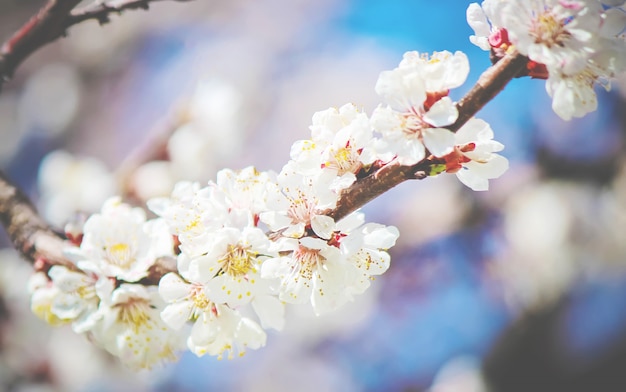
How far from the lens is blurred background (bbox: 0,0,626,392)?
1559 millimetres

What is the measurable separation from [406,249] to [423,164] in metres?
1.27

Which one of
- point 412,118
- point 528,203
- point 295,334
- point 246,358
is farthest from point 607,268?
point 412,118

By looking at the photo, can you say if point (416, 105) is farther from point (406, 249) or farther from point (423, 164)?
point (406, 249)

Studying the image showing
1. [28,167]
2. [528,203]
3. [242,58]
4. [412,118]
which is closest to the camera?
[412,118]

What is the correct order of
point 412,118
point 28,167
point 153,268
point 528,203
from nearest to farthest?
point 412,118
point 153,268
point 528,203
point 28,167

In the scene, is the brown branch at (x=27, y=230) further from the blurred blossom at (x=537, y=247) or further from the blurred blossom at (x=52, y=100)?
the blurred blossom at (x=52, y=100)

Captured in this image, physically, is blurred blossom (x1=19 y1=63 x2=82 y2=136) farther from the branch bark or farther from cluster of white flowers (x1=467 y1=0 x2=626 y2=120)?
cluster of white flowers (x1=467 y1=0 x2=626 y2=120)

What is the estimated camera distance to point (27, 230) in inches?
29.9

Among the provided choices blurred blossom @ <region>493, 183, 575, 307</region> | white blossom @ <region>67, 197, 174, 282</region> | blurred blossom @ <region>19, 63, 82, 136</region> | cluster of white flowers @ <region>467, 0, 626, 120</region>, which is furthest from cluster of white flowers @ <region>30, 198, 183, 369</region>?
blurred blossom @ <region>19, 63, 82, 136</region>

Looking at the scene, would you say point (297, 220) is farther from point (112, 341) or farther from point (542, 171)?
point (542, 171)

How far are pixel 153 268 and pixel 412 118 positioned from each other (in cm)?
36

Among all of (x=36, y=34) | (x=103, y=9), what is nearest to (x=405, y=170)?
(x=103, y=9)

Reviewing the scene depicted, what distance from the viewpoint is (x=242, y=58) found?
6.55ft

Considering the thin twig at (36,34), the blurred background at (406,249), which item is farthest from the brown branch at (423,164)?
the blurred background at (406,249)
